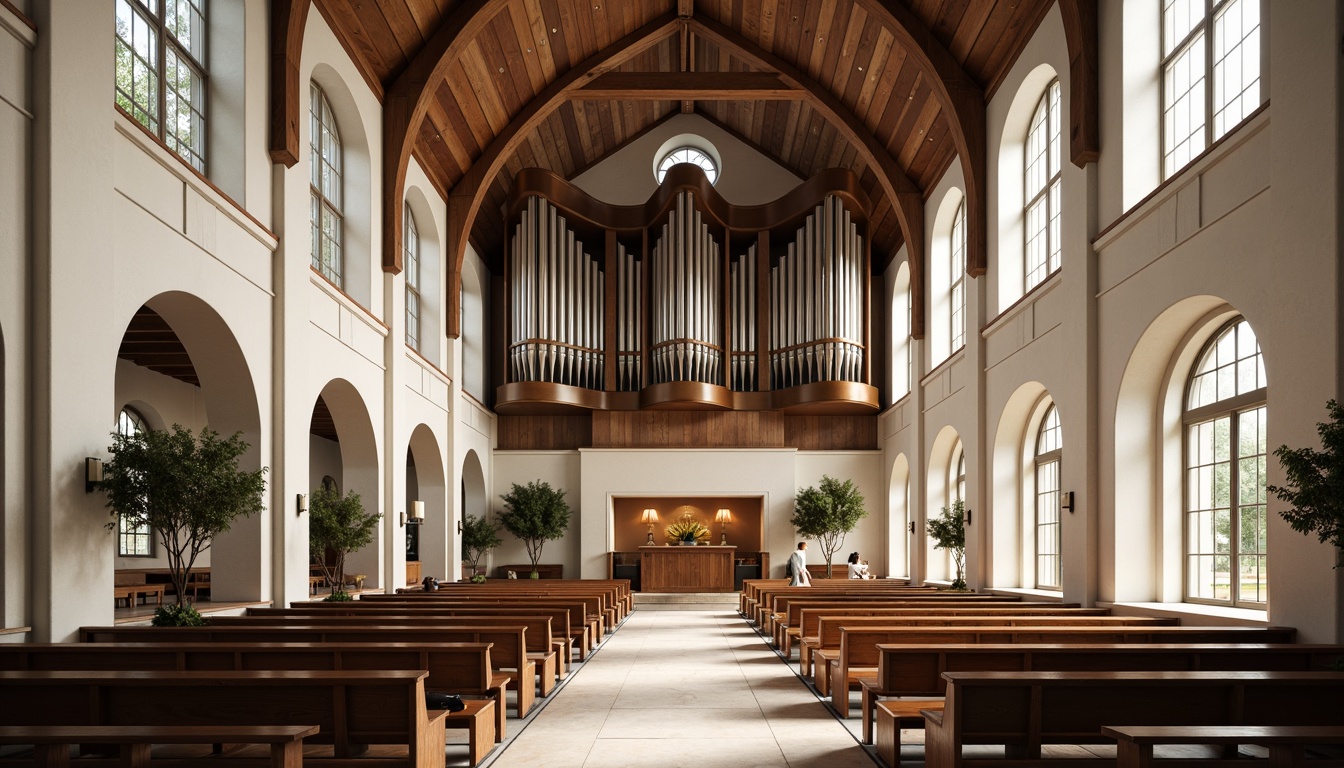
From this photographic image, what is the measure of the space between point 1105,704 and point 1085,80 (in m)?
8.30

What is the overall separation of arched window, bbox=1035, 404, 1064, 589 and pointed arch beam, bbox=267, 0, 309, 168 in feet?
31.7

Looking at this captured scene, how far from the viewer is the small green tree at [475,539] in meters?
22.6

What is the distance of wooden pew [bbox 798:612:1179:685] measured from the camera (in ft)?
28.0

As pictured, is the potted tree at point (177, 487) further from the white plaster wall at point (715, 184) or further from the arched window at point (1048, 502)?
the white plaster wall at point (715, 184)

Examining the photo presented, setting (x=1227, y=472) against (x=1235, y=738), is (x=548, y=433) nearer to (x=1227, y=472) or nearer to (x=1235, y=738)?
(x=1227, y=472)

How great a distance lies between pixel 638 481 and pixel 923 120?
33.7 ft

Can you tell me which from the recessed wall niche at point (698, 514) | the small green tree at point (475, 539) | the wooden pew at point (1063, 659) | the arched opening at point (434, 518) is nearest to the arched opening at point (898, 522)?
the recessed wall niche at point (698, 514)

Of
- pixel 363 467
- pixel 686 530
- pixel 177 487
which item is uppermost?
pixel 177 487

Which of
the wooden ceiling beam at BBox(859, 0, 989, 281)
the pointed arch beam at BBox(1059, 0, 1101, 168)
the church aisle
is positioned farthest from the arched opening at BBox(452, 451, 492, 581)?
the pointed arch beam at BBox(1059, 0, 1101, 168)

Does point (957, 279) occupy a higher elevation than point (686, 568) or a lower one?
higher

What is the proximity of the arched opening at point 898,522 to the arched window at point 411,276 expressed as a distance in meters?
10.3

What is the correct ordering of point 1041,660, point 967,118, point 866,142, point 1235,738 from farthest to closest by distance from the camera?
point 866,142, point 967,118, point 1041,660, point 1235,738

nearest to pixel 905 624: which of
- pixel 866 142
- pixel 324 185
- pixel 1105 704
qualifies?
pixel 1105 704

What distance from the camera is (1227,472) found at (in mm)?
9805
